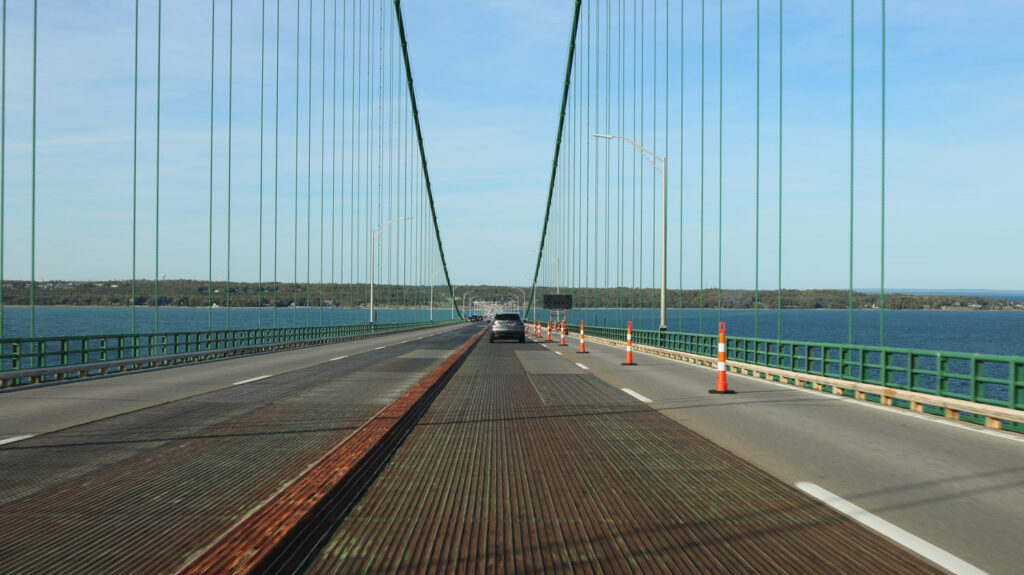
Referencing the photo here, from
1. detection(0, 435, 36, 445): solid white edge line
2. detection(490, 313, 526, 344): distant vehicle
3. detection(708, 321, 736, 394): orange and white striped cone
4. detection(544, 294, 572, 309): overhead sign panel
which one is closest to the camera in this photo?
detection(0, 435, 36, 445): solid white edge line

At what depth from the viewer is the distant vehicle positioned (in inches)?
1673

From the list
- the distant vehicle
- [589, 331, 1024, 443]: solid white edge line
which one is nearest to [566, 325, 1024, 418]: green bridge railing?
[589, 331, 1024, 443]: solid white edge line

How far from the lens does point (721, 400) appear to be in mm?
14109

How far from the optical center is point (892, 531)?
5.29 m

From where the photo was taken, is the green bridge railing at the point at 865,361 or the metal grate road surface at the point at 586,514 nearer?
the metal grate road surface at the point at 586,514

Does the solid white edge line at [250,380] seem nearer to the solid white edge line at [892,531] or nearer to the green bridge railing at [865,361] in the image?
the green bridge railing at [865,361]

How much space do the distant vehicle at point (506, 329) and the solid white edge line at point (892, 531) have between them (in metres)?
35.8

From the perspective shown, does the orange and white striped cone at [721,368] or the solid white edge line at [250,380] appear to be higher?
the orange and white striped cone at [721,368]

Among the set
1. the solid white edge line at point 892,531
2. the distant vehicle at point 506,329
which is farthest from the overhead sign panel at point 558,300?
the solid white edge line at point 892,531

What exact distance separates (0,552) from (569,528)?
3.46 meters

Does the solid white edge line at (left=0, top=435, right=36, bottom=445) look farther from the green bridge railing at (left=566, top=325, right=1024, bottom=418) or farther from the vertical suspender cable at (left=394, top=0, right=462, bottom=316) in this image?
the vertical suspender cable at (left=394, top=0, right=462, bottom=316)

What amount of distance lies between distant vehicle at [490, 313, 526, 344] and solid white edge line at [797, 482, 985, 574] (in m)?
35.8

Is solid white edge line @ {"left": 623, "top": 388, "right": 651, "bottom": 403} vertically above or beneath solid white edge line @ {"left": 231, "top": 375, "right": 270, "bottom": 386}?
above

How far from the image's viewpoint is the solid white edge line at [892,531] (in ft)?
15.0
